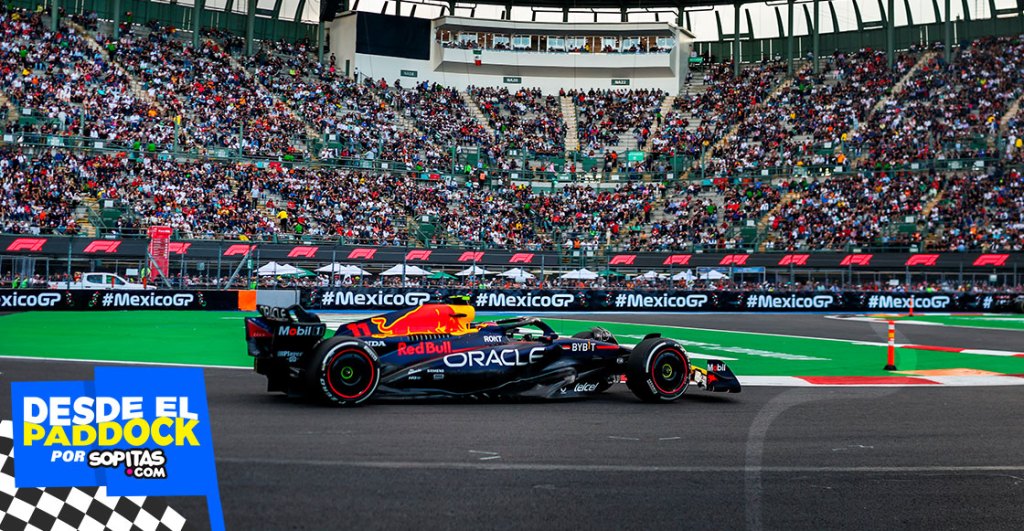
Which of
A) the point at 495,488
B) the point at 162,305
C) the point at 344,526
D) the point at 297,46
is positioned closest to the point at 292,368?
the point at 495,488

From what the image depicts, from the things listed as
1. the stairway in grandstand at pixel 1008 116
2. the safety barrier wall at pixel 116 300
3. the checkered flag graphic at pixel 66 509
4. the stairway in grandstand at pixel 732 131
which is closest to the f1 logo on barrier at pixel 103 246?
the safety barrier wall at pixel 116 300

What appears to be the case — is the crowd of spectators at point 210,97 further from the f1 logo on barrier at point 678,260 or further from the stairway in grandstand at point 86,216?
the f1 logo on barrier at point 678,260

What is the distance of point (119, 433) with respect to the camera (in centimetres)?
359

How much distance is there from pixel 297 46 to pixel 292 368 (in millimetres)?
56525

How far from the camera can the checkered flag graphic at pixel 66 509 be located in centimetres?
386

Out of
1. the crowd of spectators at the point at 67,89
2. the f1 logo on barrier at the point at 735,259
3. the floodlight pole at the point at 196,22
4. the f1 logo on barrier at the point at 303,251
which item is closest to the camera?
the f1 logo on barrier at the point at 303,251

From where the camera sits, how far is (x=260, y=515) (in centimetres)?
578

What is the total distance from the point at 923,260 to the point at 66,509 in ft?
149

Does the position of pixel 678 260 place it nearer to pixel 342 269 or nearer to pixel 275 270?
pixel 342 269

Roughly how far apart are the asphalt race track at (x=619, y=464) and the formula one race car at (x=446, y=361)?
0.26 m

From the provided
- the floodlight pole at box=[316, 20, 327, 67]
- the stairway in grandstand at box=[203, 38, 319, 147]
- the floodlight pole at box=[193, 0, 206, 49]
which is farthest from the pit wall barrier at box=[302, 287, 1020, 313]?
the floodlight pole at box=[316, 20, 327, 67]

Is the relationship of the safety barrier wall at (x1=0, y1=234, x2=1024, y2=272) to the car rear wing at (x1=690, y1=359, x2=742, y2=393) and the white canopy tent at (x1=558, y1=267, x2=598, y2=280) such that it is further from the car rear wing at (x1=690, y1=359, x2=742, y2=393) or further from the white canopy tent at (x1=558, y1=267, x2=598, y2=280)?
the car rear wing at (x1=690, y1=359, x2=742, y2=393)

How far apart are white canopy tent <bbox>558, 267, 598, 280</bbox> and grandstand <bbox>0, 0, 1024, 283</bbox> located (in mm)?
2544

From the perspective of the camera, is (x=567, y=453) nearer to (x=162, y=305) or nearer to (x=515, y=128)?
(x=162, y=305)
